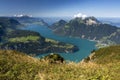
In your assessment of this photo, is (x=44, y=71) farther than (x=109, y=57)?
No

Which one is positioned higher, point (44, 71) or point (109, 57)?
point (44, 71)

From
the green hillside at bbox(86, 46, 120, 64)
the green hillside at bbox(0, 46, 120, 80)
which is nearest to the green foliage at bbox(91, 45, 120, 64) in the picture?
the green hillside at bbox(86, 46, 120, 64)

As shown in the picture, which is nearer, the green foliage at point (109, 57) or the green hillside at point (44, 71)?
the green hillside at point (44, 71)

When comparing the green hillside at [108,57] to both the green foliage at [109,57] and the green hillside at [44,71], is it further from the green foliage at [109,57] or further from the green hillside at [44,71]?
the green hillside at [44,71]

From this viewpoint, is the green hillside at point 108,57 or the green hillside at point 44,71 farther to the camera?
the green hillside at point 108,57

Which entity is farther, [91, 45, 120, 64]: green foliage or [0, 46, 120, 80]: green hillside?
[91, 45, 120, 64]: green foliage

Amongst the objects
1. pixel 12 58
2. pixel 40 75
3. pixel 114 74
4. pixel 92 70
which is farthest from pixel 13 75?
pixel 114 74

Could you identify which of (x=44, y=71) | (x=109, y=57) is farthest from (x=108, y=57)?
(x=44, y=71)

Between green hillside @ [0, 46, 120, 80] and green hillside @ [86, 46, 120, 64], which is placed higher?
green hillside @ [0, 46, 120, 80]

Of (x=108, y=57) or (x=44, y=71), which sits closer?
(x=44, y=71)

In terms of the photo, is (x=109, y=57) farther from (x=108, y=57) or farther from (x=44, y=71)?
(x=44, y=71)

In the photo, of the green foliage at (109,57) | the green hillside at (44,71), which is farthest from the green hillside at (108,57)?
the green hillside at (44,71)

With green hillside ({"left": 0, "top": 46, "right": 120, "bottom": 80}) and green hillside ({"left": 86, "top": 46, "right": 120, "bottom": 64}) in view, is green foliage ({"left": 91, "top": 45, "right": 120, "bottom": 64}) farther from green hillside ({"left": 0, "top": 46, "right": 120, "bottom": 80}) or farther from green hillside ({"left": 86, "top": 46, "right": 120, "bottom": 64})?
green hillside ({"left": 0, "top": 46, "right": 120, "bottom": 80})

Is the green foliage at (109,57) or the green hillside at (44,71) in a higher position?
the green hillside at (44,71)
